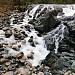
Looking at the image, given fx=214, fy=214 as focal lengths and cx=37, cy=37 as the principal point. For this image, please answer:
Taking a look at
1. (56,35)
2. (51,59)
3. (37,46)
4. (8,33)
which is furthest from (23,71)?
(56,35)

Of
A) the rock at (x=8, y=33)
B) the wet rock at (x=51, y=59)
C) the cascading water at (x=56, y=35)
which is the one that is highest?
the rock at (x=8, y=33)

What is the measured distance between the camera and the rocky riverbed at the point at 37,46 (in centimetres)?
995

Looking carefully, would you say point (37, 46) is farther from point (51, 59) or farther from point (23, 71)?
point (23, 71)

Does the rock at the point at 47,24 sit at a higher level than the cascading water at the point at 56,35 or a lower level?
higher

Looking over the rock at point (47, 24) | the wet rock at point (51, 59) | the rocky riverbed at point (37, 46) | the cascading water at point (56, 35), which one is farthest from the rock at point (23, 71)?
the rock at point (47, 24)

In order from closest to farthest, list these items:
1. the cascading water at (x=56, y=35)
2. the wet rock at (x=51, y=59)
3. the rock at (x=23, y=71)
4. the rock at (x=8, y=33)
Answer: the rock at (x=23, y=71) → the wet rock at (x=51, y=59) → the cascading water at (x=56, y=35) → the rock at (x=8, y=33)

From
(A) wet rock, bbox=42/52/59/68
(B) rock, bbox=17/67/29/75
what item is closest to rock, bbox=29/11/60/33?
(A) wet rock, bbox=42/52/59/68

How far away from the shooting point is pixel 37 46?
12562mm

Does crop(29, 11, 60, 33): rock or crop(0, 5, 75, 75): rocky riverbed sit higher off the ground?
crop(29, 11, 60, 33): rock

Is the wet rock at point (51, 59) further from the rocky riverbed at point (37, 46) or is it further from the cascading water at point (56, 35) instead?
the cascading water at point (56, 35)

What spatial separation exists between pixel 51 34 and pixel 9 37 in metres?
2.72

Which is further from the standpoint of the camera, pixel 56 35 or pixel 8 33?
pixel 56 35

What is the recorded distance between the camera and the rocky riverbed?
32.7 ft

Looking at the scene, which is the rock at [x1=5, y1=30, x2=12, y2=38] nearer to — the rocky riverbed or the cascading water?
the rocky riverbed
